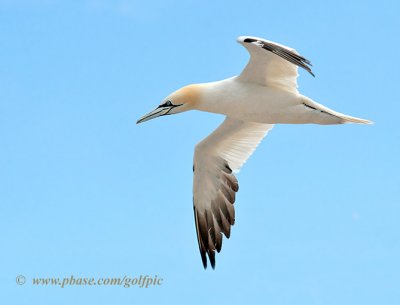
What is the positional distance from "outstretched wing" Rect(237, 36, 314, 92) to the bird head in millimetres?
645

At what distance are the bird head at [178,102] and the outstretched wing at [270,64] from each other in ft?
2.12

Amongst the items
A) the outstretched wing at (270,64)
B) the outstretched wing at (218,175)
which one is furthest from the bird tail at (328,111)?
the outstretched wing at (218,175)

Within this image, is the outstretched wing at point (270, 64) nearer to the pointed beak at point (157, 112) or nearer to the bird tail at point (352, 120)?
the bird tail at point (352, 120)

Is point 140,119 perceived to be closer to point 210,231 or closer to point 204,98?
point 204,98

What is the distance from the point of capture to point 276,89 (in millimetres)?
12031

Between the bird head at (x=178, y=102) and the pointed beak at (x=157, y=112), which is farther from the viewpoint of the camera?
the pointed beak at (x=157, y=112)

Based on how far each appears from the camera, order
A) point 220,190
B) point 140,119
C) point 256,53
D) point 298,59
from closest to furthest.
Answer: point 298,59 < point 256,53 < point 140,119 < point 220,190

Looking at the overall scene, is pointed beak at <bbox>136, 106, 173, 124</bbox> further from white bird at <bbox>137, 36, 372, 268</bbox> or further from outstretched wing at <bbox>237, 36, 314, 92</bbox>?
outstretched wing at <bbox>237, 36, 314, 92</bbox>

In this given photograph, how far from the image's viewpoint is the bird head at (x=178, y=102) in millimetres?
12047

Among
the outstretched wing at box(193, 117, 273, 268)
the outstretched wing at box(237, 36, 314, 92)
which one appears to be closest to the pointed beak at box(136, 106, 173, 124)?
the outstretched wing at box(237, 36, 314, 92)

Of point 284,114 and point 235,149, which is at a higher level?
point 284,114

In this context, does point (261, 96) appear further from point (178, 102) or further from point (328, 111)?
point (178, 102)

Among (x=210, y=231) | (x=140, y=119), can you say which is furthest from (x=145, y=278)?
(x=140, y=119)

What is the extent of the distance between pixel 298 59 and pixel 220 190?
3310mm
